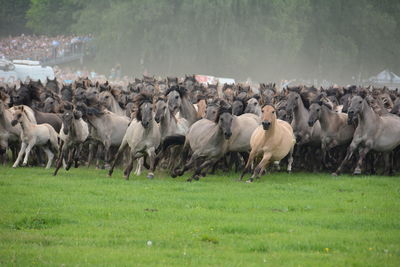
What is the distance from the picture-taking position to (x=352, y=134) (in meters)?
22.0

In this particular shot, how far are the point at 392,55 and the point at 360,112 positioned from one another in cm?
7917

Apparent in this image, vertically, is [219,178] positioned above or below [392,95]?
below

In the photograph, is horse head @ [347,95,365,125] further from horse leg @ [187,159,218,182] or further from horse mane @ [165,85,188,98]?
horse mane @ [165,85,188,98]

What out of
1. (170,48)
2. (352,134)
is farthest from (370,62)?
(352,134)

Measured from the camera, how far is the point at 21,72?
45.7m

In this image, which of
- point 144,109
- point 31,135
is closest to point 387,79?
point 31,135

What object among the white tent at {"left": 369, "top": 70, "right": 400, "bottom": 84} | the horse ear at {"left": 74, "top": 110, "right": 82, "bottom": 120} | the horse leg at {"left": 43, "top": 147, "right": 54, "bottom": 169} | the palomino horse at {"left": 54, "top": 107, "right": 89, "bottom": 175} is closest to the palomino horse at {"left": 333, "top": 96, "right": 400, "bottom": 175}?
the palomino horse at {"left": 54, "top": 107, "right": 89, "bottom": 175}

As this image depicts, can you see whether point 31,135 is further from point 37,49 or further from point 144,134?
point 37,49

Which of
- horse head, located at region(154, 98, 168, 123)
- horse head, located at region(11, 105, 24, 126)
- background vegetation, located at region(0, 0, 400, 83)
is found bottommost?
horse head, located at region(11, 105, 24, 126)

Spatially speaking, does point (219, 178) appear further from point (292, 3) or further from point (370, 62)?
point (370, 62)

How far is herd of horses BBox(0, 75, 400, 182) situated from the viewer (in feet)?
63.6

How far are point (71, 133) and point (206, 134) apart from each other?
3217 millimetres

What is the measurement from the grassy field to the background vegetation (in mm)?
64713

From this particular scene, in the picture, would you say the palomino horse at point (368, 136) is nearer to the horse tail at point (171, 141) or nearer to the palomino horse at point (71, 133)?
the horse tail at point (171, 141)
